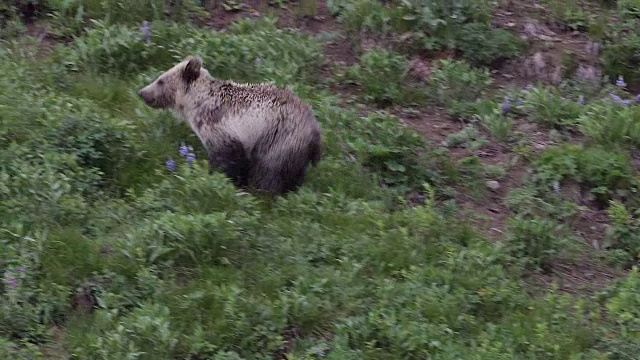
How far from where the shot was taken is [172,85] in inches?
301

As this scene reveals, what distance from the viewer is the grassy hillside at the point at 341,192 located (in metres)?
5.60

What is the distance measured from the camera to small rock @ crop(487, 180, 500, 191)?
25.6 ft

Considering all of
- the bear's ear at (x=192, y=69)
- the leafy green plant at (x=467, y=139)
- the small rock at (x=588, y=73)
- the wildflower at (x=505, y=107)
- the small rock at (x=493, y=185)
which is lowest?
the small rock at (x=493, y=185)

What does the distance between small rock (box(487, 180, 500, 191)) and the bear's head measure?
8.49 feet

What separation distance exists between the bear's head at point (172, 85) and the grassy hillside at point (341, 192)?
158 mm

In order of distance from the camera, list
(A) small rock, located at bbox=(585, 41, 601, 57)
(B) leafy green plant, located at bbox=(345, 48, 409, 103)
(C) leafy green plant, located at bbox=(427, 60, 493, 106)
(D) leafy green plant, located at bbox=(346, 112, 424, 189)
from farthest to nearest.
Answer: (A) small rock, located at bbox=(585, 41, 601, 57), (C) leafy green plant, located at bbox=(427, 60, 493, 106), (B) leafy green plant, located at bbox=(345, 48, 409, 103), (D) leafy green plant, located at bbox=(346, 112, 424, 189)

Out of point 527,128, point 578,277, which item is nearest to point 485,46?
point 527,128

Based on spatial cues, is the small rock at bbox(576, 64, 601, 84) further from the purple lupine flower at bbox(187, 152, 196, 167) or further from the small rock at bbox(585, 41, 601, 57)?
the purple lupine flower at bbox(187, 152, 196, 167)

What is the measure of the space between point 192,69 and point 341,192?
1.61 m

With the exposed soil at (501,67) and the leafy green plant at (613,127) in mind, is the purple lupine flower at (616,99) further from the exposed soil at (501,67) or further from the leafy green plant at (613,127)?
the exposed soil at (501,67)

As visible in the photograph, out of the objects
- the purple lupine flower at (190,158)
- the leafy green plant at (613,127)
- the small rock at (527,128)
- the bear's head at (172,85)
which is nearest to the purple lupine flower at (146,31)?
the bear's head at (172,85)

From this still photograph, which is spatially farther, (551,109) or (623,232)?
(551,109)

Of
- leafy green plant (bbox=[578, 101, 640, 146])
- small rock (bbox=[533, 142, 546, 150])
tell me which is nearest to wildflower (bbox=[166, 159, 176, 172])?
small rock (bbox=[533, 142, 546, 150])

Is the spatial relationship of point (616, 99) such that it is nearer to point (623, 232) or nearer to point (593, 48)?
point (593, 48)
